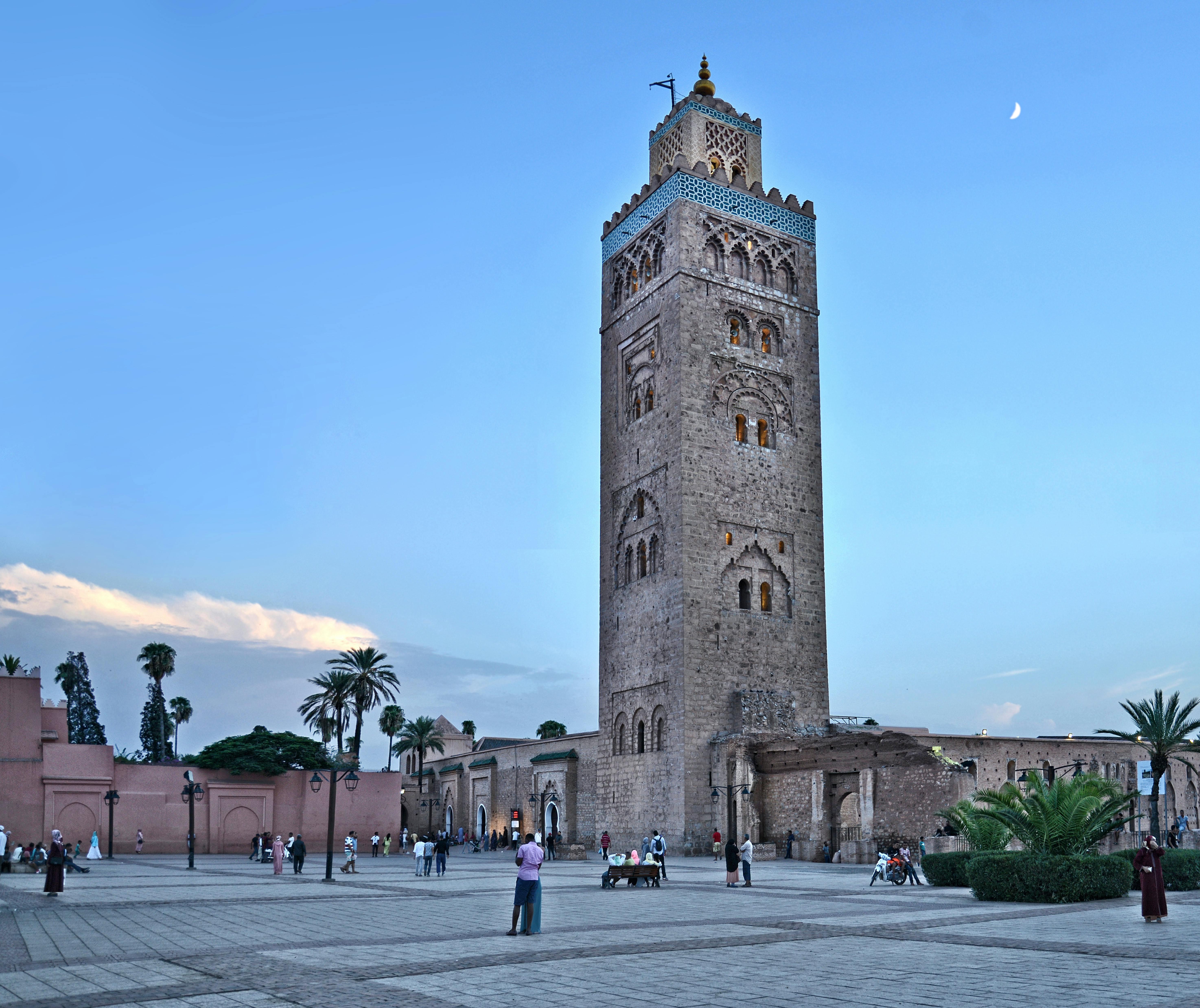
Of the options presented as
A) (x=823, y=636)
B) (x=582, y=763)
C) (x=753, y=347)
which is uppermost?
(x=753, y=347)

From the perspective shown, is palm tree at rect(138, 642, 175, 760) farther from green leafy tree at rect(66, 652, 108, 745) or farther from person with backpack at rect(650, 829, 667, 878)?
person with backpack at rect(650, 829, 667, 878)

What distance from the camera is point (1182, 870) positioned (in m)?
16.9

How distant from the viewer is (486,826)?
157ft

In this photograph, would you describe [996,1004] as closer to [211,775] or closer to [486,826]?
[211,775]

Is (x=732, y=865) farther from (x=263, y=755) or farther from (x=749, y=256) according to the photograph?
(x=749, y=256)

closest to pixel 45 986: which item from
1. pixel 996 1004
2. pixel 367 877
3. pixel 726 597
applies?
pixel 996 1004

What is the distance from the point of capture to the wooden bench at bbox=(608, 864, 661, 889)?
19.8m

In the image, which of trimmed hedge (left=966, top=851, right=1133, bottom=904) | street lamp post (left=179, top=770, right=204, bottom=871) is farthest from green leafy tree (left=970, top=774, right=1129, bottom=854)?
street lamp post (left=179, top=770, right=204, bottom=871)

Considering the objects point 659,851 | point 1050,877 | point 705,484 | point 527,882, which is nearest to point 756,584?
point 705,484

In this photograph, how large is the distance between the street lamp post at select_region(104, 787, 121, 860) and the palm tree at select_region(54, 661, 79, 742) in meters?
32.4

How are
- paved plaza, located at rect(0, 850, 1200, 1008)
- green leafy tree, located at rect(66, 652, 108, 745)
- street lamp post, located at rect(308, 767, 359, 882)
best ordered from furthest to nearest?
green leafy tree, located at rect(66, 652, 108, 745) → street lamp post, located at rect(308, 767, 359, 882) → paved plaza, located at rect(0, 850, 1200, 1008)

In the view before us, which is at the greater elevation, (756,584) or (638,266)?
(638,266)

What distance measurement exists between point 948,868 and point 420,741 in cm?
5030

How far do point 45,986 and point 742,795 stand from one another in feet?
87.5
